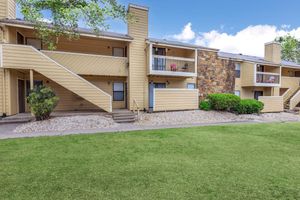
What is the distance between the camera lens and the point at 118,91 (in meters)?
16.4

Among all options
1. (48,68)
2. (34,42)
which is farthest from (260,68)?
(34,42)

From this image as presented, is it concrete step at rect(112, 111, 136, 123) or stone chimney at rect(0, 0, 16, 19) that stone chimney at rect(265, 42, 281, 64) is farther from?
stone chimney at rect(0, 0, 16, 19)

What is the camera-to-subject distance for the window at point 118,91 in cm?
1628

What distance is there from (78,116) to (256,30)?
133ft

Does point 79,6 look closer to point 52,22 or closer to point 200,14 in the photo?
point 52,22

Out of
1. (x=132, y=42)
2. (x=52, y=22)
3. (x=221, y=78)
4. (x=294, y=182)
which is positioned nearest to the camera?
(x=294, y=182)

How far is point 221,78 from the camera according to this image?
65.6ft

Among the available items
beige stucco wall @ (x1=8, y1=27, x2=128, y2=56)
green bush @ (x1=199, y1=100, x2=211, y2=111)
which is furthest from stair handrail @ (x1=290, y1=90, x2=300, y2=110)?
beige stucco wall @ (x1=8, y1=27, x2=128, y2=56)

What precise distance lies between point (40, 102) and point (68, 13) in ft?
21.5

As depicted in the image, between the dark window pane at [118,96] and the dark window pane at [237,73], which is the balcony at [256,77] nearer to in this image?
the dark window pane at [237,73]

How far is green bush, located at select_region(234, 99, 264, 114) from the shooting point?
16547 millimetres

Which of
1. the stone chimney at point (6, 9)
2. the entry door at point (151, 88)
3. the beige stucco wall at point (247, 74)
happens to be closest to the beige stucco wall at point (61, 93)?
the entry door at point (151, 88)

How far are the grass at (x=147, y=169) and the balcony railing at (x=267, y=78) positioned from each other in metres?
15.3

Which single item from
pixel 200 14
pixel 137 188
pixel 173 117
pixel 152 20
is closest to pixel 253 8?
pixel 200 14
